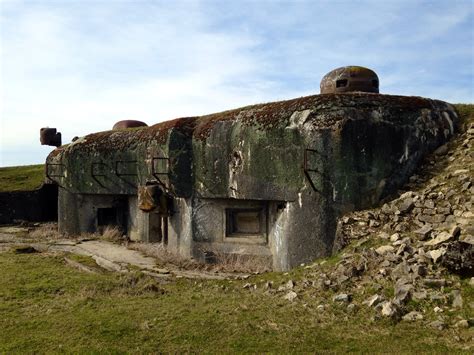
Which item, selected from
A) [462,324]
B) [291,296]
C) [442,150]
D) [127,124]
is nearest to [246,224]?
[291,296]

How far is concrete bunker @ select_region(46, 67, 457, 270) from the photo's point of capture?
8789 millimetres

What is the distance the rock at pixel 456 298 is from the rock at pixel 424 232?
1.51 meters

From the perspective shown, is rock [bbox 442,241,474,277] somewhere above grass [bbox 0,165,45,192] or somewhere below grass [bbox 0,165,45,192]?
below

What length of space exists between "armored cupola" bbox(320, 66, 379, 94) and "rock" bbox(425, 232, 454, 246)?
554 cm

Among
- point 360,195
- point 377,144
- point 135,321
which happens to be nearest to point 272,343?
point 135,321

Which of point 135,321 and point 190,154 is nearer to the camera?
point 135,321

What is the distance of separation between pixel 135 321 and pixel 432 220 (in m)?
5.19

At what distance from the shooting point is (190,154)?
37.2ft

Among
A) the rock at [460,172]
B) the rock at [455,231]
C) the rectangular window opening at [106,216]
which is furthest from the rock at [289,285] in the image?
the rectangular window opening at [106,216]

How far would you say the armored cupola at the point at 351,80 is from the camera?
11.4 metres

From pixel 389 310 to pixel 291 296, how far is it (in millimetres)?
1724

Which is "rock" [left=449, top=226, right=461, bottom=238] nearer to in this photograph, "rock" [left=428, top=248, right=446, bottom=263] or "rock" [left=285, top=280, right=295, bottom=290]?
"rock" [left=428, top=248, right=446, bottom=263]

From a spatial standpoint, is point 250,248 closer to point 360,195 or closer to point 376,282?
point 360,195

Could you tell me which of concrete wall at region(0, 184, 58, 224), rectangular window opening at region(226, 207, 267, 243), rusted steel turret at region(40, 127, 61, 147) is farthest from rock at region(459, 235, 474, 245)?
rusted steel turret at region(40, 127, 61, 147)
